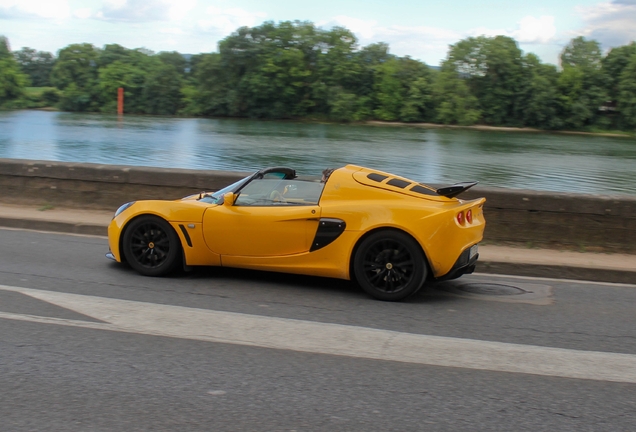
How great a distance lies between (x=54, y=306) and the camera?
5.66 m

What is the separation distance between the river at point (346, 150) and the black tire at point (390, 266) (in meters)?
27.7

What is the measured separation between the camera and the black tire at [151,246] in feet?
22.4

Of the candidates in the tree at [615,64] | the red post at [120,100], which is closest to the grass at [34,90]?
the red post at [120,100]

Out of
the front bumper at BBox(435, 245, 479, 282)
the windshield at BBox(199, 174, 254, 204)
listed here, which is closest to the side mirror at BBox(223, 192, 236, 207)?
the windshield at BBox(199, 174, 254, 204)

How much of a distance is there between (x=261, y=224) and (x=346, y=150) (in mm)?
47875

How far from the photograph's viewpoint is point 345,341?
5.03m

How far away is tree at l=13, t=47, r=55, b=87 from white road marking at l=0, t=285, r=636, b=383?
4479 inches

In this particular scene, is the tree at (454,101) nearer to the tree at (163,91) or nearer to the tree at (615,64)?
the tree at (615,64)

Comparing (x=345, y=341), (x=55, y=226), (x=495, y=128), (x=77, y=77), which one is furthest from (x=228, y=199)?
(x=77, y=77)

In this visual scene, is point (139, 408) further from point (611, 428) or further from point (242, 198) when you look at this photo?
point (242, 198)

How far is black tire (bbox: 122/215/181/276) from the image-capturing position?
6840 mm

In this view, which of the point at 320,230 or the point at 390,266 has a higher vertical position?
the point at 320,230

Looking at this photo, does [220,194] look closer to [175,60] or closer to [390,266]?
[390,266]

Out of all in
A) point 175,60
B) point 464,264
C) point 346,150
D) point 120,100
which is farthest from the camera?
point 175,60
